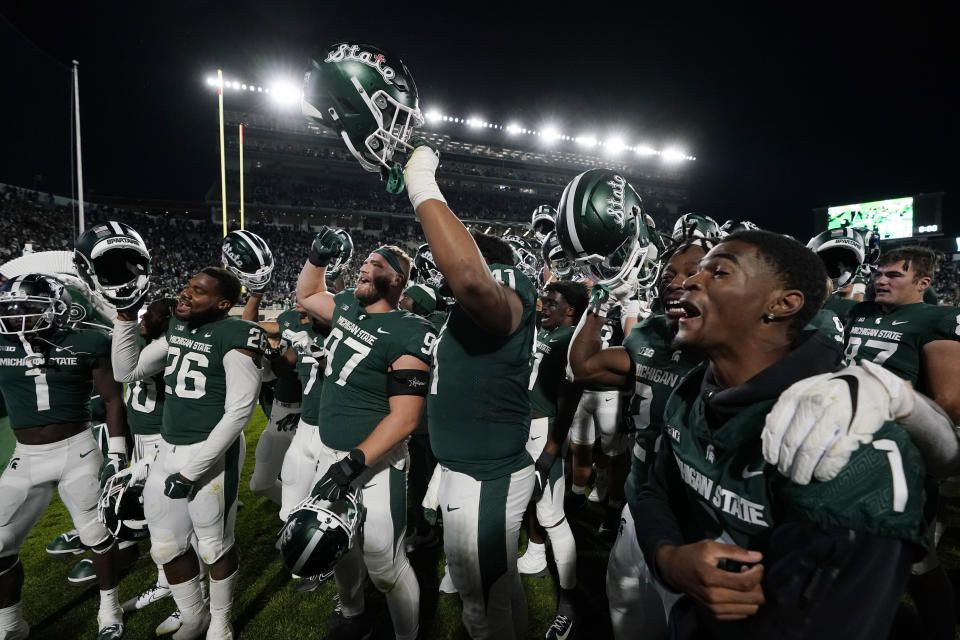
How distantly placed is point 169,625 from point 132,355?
6.27ft

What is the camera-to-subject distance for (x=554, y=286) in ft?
13.2

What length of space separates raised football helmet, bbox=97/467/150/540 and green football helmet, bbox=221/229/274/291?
77.6 inches

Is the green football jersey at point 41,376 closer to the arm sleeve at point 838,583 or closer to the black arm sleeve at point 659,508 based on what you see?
the black arm sleeve at point 659,508

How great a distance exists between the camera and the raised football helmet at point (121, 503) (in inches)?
113

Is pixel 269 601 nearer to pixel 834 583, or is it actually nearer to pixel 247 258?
pixel 247 258

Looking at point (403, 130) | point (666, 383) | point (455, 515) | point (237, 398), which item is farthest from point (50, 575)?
point (666, 383)

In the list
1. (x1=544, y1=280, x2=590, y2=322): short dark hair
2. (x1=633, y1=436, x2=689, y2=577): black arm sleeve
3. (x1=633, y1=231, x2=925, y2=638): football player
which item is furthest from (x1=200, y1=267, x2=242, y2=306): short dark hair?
(x1=633, y1=231, x2=925, y2=638): football player

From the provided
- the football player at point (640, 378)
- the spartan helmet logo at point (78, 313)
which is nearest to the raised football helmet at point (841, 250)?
the football player at point (640, 378)

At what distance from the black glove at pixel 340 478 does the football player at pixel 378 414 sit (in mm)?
90

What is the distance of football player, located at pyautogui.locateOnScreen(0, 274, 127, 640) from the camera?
3.04 m

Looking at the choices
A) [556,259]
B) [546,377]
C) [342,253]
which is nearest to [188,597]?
[342,253]

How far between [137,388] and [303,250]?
30.3 metres

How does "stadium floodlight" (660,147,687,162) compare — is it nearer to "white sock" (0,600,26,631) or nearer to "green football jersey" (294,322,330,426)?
"green football jersey" (294,322,330,426)

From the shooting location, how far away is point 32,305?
3053 millimetres
